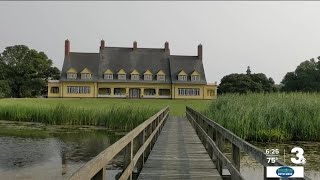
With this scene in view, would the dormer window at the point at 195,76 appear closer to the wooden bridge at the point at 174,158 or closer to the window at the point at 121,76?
the window at the point at 121,76

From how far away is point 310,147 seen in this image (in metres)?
13.9

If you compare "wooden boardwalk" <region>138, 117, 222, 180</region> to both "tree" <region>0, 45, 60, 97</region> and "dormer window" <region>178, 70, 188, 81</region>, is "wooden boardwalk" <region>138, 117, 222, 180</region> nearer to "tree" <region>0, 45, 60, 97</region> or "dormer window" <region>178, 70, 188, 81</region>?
"dormer window" <region>178, 70, 188, 81</region>

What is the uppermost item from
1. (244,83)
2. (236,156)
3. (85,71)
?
(85,71)

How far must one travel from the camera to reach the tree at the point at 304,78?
67.8m

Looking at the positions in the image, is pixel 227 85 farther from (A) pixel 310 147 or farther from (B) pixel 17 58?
(A) pixel 310 147

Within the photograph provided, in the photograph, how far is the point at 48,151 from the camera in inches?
597

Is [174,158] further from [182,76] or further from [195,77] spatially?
[195,77]

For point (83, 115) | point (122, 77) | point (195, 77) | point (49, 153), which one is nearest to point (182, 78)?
point (195, 77)

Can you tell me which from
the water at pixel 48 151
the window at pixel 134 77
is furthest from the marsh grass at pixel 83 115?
the window at pixel 134 77

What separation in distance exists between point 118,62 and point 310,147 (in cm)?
5465

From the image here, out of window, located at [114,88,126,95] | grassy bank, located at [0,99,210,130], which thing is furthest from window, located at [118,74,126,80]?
grassy bank, located at [0,99,210,130]

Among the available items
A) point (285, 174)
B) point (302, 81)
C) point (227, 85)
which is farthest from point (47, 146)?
point (302, 81)

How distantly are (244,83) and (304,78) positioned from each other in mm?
11244

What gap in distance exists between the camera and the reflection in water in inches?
449
